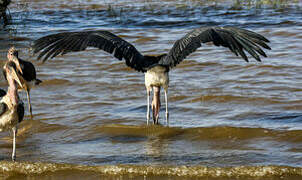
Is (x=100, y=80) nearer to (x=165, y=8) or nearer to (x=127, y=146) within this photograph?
(x=127, y=146)

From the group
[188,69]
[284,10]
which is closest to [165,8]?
[284,10]

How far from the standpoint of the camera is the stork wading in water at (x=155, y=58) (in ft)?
20.8

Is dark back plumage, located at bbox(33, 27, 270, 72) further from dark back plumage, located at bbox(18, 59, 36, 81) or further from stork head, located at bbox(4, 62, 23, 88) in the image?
dark back plumage, located at bbox(18, 59, 36, 81)

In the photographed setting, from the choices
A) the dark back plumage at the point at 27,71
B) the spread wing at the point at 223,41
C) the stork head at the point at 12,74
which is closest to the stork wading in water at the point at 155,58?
the spread wing at the point at 223,41

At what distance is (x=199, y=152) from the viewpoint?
20.8 ft

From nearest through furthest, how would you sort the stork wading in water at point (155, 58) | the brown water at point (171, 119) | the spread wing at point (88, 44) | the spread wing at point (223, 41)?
Answer: 1. the brown water at point (171, 119)
2. the spread wing at point (223, 41)
3. the stork wading in water at point (155, 58)
4. the spread wing at point (88, 44)

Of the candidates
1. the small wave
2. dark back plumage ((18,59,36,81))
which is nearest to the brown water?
the small wave

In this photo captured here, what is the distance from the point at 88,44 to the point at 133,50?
629mm

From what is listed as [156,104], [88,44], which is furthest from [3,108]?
[156,104]

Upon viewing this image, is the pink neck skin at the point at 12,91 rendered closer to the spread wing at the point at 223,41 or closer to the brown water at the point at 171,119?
the brown water at the point at 171,119

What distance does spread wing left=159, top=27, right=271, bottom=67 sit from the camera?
6.21 metres

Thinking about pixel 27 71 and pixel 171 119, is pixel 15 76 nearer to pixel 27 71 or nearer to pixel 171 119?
pixel 27 71

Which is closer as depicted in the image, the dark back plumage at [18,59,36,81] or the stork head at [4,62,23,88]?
the stork head at [4,62,23,88]

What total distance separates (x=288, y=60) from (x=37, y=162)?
21.8 feet
